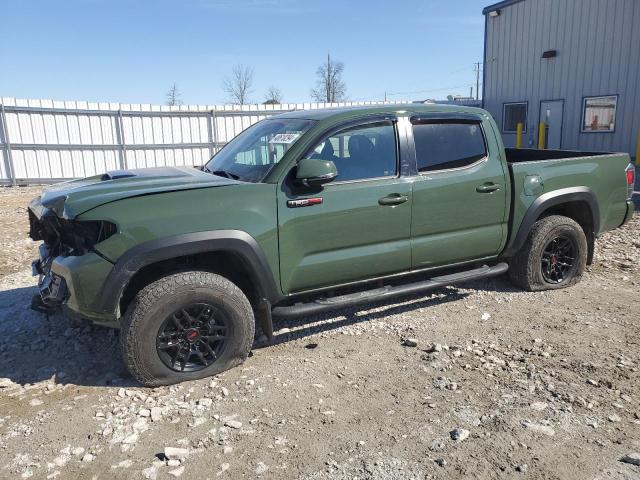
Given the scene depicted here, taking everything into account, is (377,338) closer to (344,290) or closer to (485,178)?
(344,290)

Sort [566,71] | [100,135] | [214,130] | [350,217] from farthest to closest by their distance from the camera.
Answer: [214,130] < [566,71] < [100,135] < [350,217]

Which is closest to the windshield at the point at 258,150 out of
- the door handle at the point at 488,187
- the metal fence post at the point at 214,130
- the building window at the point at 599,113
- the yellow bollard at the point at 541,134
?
the door handle at the point at 488,187

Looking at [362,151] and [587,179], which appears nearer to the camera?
A: [362,151]

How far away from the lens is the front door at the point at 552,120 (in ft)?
55.2

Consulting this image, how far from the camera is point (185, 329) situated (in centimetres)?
344

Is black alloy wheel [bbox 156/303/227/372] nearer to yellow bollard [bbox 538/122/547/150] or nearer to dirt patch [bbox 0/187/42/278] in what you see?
dirt patch [bbox 0/187/42/278]

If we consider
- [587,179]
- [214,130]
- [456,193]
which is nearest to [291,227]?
[456,193]

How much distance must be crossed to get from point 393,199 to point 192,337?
1796 mm

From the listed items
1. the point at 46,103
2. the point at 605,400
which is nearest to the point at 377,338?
the point at 605,400

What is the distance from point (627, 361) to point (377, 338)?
1796mm

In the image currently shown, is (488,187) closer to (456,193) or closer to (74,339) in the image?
(456,193)

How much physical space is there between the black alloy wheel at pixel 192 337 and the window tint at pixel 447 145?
6.63ft

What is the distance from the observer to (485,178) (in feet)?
14.6

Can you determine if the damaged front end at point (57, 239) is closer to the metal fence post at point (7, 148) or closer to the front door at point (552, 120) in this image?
the metal fence post at point (7, 148)
